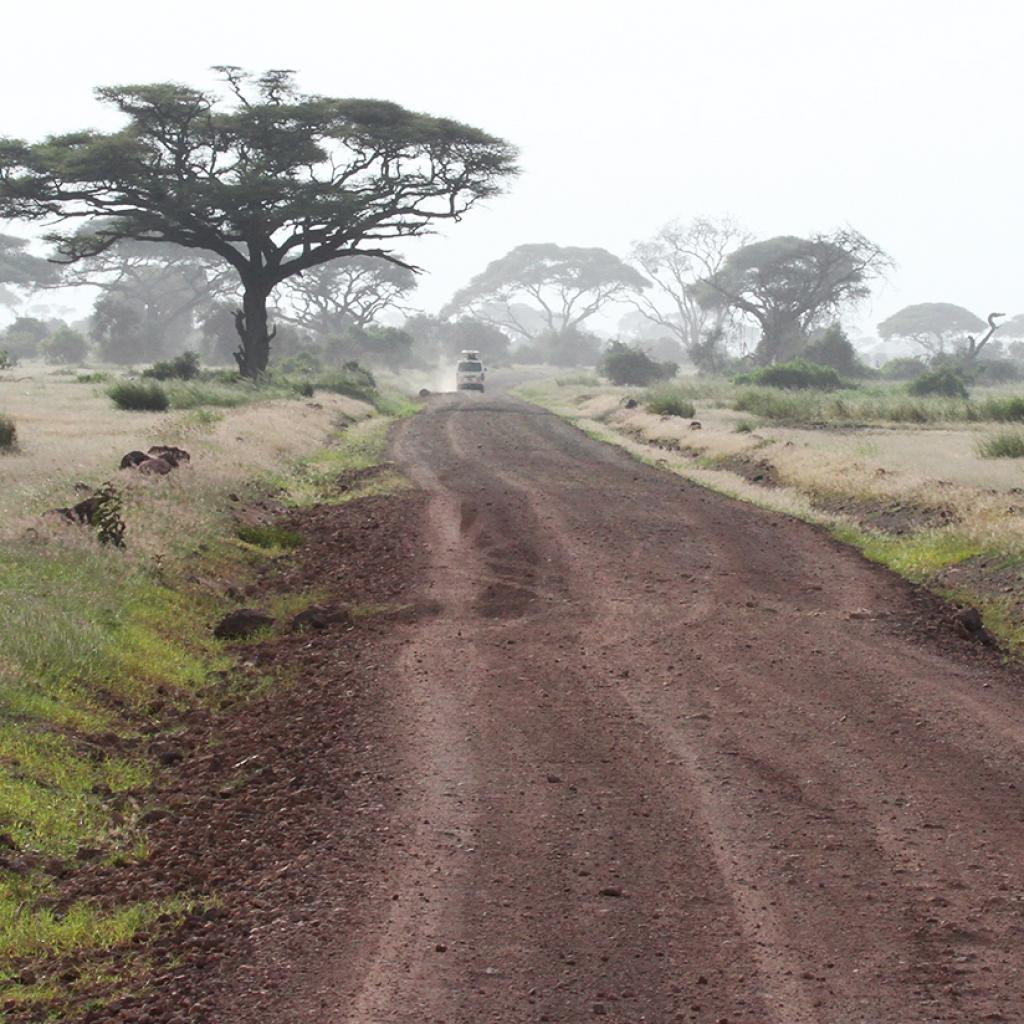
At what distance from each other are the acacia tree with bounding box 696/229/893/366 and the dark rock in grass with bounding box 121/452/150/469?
67.9 metres

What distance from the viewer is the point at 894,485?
56.2 ft

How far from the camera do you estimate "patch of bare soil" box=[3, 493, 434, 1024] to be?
472cm

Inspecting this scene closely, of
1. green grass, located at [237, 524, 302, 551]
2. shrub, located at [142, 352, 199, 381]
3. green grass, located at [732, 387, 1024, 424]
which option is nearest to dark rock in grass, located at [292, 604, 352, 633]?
green grass, located at [237, 524, 302, 551]

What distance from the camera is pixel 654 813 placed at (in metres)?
6.08

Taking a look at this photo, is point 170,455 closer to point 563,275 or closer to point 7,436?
point 7,436

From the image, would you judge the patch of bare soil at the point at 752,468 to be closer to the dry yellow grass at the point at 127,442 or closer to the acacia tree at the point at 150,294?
the dry yellow grass at the point at 127,442

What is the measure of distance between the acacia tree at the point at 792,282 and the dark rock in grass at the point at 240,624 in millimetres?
72784

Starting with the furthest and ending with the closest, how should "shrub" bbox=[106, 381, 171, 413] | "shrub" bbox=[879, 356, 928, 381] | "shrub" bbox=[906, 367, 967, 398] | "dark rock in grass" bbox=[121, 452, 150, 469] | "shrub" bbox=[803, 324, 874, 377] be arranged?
"shrub" bbox=[879, 356, 928, 381], "shrub" bbox=[803, 324, 874, 377], "shrub" bbox=[906, 367, 967, 398], "shrub" bbox=[106, 381, 171, 413], "dark rock in grass" bbox=[121, 452, 150, 469]

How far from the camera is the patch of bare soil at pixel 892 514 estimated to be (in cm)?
1482

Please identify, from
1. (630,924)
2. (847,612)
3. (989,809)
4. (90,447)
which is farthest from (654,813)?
(90,447)

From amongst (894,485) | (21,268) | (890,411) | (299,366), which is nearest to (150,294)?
(21,268)

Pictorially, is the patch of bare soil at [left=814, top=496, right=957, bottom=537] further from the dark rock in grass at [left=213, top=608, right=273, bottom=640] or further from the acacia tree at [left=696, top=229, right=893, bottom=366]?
the acacia tree at [left=696, top=229, right=893, bottom=366]

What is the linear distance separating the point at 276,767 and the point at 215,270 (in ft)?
310

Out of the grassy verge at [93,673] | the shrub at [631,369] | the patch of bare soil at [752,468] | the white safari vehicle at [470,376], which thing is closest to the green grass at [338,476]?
the grassy verge at [93,673]
